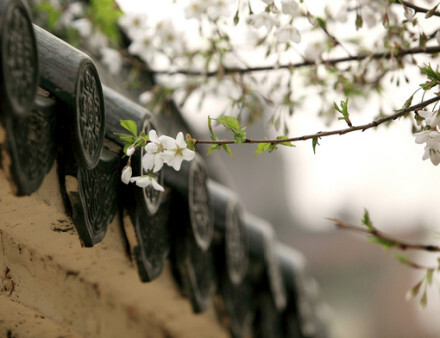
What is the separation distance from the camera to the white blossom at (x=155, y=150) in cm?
108

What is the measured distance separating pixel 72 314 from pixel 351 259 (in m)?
→ 14.9

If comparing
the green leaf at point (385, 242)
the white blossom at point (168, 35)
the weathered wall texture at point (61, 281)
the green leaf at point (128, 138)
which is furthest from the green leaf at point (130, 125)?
the white blossom at point (168, 35)

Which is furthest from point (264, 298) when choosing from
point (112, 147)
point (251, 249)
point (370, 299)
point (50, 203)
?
point (370, 299)

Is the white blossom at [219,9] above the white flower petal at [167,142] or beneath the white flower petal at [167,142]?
above

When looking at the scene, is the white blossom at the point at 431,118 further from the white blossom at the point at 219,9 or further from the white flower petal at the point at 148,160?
the white blossom at the point at 219,9

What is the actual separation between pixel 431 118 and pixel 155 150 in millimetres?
422

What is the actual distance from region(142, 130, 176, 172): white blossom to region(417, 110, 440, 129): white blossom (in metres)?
0.39

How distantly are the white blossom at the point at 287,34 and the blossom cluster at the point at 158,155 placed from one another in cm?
42

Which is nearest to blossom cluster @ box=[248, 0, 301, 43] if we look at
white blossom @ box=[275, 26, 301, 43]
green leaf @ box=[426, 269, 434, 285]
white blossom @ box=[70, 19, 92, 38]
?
white blossom @ box=[275, 26, 301, 43]

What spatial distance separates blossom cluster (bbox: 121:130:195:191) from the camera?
1.08 metres

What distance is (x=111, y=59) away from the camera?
6.76 feet

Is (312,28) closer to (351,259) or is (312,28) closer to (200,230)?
(200,230)

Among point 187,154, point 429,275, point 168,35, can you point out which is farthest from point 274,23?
point 168,35

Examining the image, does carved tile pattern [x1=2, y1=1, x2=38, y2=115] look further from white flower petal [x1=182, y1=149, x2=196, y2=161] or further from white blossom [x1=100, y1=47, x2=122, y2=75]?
white blossom [x1=100, y1=47, x2=122, y2=75]
